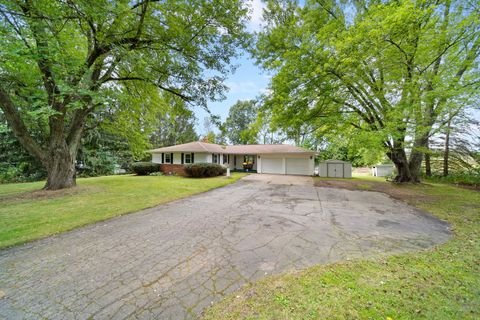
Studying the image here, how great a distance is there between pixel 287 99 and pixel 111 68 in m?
A: 8.19

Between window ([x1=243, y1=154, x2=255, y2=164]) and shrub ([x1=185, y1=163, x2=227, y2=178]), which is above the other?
window ([x1=243, y1=154, x2=255, y2=164])

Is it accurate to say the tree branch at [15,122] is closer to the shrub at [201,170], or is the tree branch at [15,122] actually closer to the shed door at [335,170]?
the shrub at [201,170]

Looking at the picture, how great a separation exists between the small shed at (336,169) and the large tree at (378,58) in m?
7.60

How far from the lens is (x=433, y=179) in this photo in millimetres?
15172

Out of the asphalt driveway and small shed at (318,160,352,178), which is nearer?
the asphalt driveway

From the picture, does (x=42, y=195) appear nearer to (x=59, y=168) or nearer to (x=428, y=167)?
(x=59, y=168)

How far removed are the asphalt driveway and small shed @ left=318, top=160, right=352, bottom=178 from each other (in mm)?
13129

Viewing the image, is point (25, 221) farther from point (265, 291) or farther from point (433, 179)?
point (433, 179)

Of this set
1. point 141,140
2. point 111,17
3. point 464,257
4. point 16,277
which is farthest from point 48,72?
point 464,257

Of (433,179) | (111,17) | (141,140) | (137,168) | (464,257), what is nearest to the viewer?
(464,257)

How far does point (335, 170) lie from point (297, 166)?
368cm

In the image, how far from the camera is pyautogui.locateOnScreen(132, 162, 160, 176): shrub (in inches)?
743

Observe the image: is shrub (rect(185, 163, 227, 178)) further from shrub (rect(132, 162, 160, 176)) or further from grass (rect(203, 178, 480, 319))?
grass (rect(203, 178, 480, 319))

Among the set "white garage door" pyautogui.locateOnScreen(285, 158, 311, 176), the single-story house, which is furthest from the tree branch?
"white garage door" pyautogui.locateOnScreen(285, 158, 311, 176)
